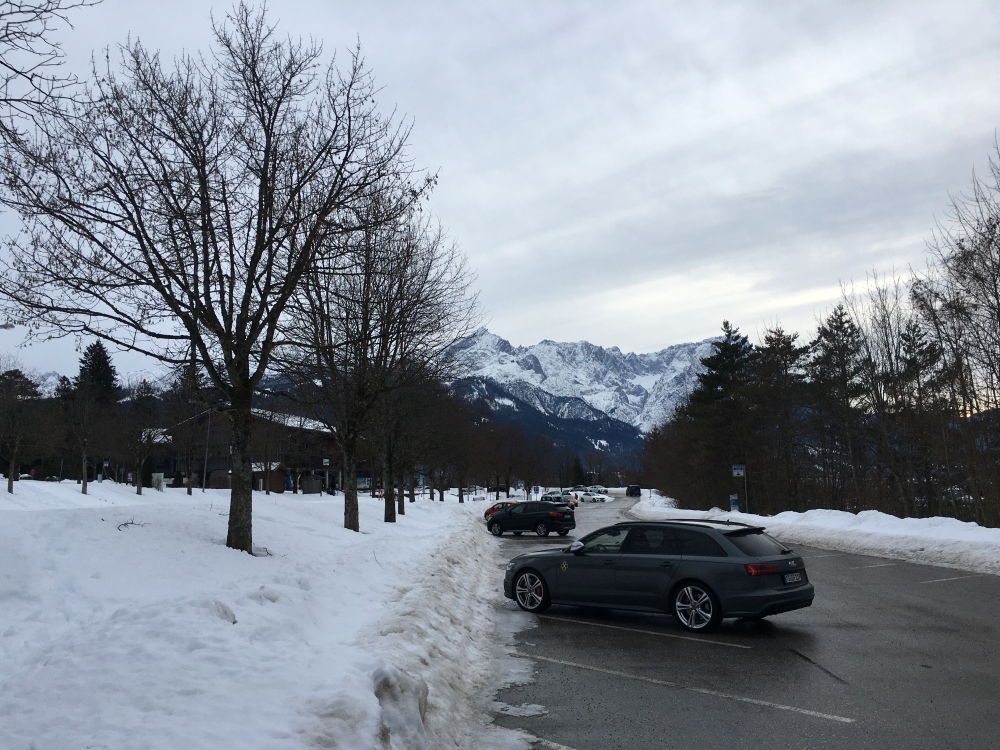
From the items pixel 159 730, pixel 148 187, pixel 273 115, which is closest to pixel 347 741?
pixel 159 730

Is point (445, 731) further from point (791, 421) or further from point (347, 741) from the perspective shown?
point (791, 421)

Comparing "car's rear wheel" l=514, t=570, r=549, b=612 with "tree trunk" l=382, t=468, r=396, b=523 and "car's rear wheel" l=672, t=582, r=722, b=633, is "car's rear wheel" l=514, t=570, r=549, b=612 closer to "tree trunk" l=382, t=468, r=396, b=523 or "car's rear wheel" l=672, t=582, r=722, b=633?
"car's rear wheel" l=672, t=582, r=722, b=633

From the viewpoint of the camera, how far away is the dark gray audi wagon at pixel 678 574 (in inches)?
376

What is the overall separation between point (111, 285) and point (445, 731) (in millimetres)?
8856

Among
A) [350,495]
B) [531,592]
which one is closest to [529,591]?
[531,592]

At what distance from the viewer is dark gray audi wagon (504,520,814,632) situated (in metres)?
9.55

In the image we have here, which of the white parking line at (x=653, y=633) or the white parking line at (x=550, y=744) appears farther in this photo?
the white parking line at (x=653, y=633)

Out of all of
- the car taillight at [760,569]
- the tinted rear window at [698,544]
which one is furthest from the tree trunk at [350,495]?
the car taillight at [760,569]

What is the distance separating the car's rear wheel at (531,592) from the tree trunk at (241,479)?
4.35 meters

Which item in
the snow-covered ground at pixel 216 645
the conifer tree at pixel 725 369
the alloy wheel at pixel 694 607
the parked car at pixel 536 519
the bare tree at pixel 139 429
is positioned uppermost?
the conifer tree at pixel 725 369

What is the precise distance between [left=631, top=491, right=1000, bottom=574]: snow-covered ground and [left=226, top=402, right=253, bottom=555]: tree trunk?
14752mm

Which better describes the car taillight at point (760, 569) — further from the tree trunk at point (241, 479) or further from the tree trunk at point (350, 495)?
the tree trunk at point (350, 495)

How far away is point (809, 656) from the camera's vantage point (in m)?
8.20

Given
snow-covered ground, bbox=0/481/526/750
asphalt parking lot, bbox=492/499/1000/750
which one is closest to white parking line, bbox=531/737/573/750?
asphalt parking lot, bbox=492/499/1000/750
